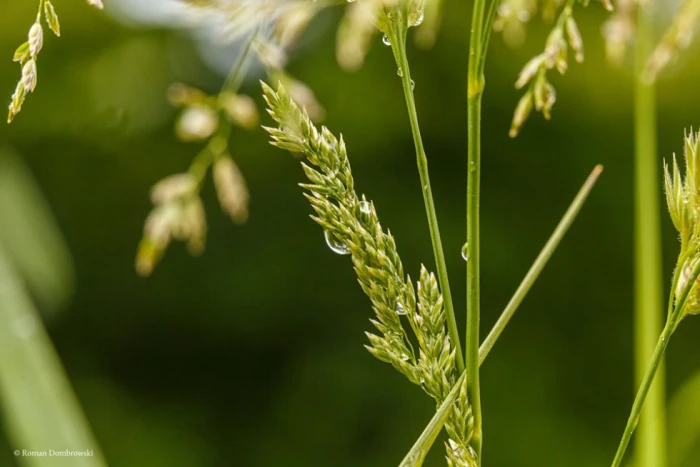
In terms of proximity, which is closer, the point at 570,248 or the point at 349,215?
the point at 349,215

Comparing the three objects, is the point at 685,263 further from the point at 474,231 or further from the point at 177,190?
the point at 177,190

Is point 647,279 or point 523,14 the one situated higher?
point 523,14

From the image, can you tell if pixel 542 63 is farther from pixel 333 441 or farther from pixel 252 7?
pixel 333 441

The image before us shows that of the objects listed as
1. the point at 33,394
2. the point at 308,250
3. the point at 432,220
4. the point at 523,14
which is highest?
the point at 523,14

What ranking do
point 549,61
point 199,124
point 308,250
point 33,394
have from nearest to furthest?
point 33,394, point 549,61, point 199,124, point 308,250

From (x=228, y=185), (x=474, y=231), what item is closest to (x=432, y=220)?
(x=474, y=231)

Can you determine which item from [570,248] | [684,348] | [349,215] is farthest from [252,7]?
[684,348]

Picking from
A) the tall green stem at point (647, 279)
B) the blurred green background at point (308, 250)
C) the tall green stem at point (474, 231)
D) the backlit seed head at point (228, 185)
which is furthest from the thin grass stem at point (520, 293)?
the blurred green background at point (308, 250)

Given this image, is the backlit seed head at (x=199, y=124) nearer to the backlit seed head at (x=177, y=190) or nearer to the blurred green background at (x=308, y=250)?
the backlit seed head at (x=177, y=190)
